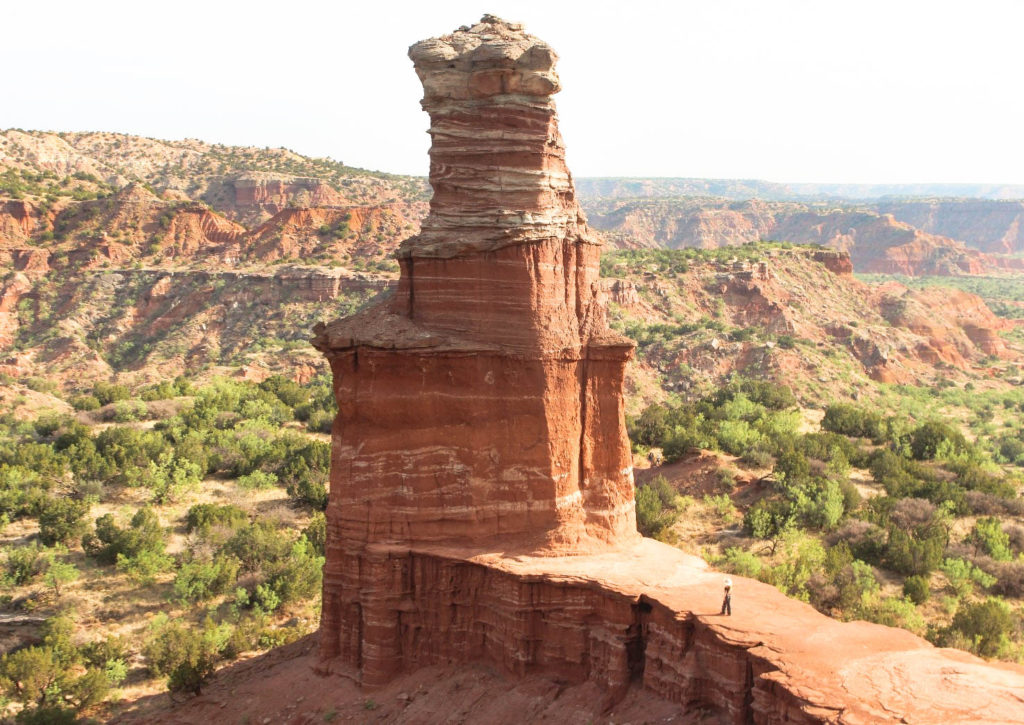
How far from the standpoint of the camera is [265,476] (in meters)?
38.5

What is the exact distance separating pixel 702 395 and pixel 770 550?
3574cm

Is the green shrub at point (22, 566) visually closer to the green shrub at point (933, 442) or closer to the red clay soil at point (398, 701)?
the red clay soil at point (398, 701)

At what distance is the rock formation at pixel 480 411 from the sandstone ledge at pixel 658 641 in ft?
0.21

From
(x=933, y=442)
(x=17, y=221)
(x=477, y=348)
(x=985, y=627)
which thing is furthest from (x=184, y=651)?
(x=17, y=221)

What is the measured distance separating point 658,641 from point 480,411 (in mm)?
5606

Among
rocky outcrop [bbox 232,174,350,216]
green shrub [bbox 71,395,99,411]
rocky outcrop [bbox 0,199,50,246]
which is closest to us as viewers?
green shrub [bbox 71,395,99,411]

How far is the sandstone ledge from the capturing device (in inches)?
469

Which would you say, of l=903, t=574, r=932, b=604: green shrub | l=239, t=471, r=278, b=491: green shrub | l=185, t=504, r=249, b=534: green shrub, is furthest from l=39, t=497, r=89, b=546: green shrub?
l=903, t=574, r=932, b=604: green shrub

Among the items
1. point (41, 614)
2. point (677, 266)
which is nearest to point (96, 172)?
Result: point (677, 266)

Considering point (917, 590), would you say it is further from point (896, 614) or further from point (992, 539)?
point (992, 539)

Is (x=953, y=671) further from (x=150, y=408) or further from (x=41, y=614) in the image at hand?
(x=150, y=408)

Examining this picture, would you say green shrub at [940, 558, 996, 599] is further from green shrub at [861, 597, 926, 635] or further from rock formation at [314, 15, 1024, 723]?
rock formation at [314, 15, 1024, 723]

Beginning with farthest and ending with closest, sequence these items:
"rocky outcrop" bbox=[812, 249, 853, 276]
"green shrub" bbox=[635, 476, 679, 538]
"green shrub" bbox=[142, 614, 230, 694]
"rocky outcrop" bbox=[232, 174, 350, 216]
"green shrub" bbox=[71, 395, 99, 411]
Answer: "rocky outcrop" bbox=[232, 174, 350, 216] < "rocky outcrop" bbox=[812, 249, 853, 276] < "green shrub" bbox=[71, 395, 99, 411] < "green shrub" bbox=[635, 476, 679, 538] < "green shrub" bbox=[142, 614, 230, 694]

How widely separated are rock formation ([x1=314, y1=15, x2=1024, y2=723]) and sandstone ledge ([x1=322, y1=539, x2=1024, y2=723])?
0.21 feet
